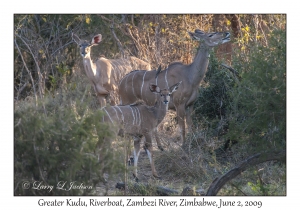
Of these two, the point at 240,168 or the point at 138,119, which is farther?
the point at 138,119

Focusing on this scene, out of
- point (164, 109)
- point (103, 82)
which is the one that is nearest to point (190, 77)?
point (164, 109)

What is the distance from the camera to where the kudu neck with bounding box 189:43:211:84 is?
813 centimetres

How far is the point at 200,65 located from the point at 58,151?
3.73 meters

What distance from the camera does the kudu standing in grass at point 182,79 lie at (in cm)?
805

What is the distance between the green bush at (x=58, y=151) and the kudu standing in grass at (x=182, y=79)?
2.90m

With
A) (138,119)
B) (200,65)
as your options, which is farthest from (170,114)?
(138,119)

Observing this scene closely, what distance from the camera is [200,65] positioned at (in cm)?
819

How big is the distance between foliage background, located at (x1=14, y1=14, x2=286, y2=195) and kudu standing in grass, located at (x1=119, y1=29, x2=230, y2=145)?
5.7 inches

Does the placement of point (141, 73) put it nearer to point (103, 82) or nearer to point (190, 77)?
point (190, 77)

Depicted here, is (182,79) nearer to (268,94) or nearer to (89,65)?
(89,65)

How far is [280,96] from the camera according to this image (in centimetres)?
505
